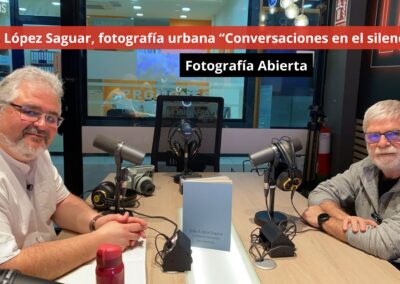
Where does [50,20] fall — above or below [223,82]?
above

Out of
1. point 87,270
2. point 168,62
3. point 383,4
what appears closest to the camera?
point 87,270

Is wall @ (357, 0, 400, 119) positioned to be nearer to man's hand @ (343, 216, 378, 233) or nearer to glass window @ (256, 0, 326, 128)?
glass window @ (256, 0, 326, 128)

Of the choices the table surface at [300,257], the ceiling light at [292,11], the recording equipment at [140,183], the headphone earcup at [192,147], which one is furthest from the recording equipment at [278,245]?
the ceiling light at [292,11]

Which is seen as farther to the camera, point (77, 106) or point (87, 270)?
point (77, 106)

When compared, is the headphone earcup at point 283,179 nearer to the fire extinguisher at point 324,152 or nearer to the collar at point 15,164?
the collar at point 15,164

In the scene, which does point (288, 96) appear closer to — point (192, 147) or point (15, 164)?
point (192, 147)

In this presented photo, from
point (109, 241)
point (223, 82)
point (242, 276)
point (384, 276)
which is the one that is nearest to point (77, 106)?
point (223, 82)

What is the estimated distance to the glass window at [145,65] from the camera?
159 inches

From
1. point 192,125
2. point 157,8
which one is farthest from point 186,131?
point 157,8

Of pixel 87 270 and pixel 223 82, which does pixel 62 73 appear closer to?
pixel 223 82

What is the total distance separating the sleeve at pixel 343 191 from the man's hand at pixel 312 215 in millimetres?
88

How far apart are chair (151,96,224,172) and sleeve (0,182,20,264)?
1.42m

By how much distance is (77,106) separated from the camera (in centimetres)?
362

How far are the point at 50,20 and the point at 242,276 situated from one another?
10.4 ft
